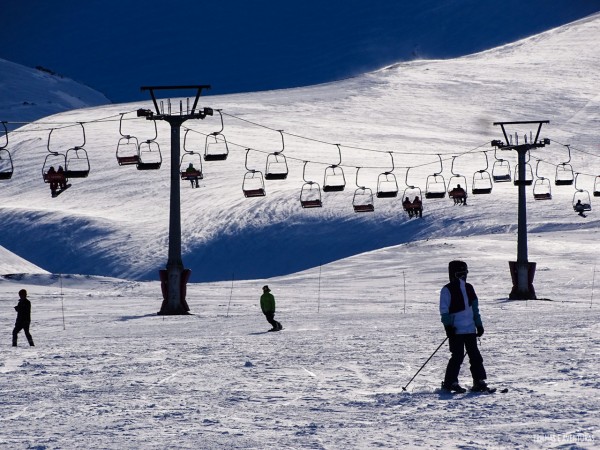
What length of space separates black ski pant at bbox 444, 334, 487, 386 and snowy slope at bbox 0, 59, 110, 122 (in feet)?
449

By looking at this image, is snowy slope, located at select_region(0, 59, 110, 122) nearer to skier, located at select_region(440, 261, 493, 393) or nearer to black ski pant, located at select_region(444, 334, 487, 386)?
skier, located at select_region(440, 261, 493, 393)

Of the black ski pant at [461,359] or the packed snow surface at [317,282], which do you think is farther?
the black ski pant at [461,359]

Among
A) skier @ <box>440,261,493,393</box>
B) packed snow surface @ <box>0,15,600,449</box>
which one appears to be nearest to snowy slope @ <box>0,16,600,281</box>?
packed snow surface @ <box>0,15,600,449</box>

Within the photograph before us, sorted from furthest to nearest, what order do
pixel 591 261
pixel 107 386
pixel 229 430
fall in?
pixel 591 261, pixel 107 386, pixel 229 430

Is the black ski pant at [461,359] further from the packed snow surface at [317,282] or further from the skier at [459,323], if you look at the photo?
the packed snow surface at [317,282]

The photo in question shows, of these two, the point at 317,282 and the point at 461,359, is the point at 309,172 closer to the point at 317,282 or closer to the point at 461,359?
the point at 317,282

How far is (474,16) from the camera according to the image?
194m

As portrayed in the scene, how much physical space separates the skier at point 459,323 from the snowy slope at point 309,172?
168 ft

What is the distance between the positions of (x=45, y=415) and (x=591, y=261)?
45.2 m

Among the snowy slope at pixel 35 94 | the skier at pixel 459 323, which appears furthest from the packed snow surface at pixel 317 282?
the snowy slope at pixel 35 94

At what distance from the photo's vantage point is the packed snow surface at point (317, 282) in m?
11.3

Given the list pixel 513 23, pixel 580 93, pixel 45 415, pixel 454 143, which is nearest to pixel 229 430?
pixel 45 415

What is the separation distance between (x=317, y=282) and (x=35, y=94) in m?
114

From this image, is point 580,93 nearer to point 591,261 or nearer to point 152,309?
point 591,261
